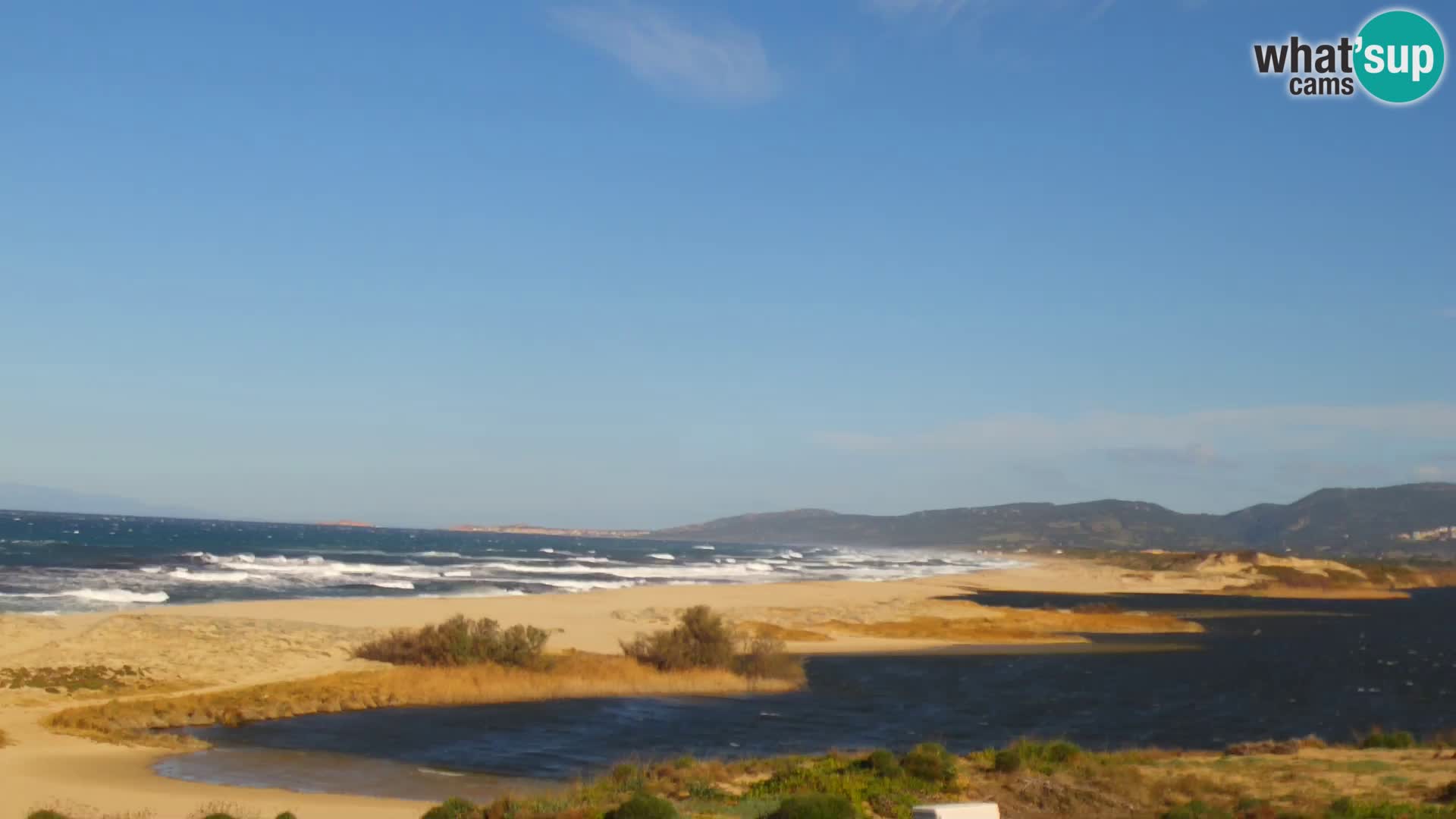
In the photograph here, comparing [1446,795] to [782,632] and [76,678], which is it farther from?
[782,632]

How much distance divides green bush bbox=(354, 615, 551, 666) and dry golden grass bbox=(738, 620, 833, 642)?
41.2 ft

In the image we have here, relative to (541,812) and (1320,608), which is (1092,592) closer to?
(1320,608)

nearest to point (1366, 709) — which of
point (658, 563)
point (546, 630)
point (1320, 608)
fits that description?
point (546, 630)

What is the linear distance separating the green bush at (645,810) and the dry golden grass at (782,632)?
2993 cm

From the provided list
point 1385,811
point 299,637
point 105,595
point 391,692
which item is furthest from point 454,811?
point 105,595

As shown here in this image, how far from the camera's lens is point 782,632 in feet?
148

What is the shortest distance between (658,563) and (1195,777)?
108 meters

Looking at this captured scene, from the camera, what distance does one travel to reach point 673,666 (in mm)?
32969

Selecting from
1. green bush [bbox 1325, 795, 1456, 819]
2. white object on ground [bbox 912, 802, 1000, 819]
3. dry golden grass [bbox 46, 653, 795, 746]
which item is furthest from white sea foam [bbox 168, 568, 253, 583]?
green bush [bbox 1325, 795, 1456, 819]

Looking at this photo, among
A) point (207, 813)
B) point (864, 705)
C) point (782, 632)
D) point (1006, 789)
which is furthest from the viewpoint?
point (782, 632)

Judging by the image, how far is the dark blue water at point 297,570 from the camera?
5562 cm

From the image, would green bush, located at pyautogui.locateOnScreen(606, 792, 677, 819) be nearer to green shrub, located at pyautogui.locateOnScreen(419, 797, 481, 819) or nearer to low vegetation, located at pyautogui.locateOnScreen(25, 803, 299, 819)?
green shrub, located at pyautogui.locateOnScreen(419, 797, 481, 819)

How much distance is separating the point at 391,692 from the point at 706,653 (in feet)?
29.7

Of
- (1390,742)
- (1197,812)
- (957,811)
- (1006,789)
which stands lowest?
(1390,742)
